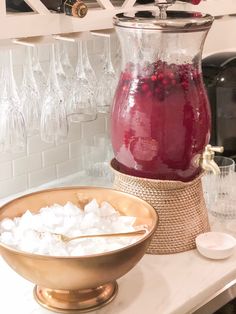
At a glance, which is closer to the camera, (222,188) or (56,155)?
(222,188)

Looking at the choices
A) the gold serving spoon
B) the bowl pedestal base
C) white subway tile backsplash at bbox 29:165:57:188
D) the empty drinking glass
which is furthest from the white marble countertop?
white subway tile backsplash at bbox 29:165:57:188

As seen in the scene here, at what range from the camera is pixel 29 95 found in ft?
5.35

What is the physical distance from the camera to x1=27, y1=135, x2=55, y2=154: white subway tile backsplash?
178 centimetres

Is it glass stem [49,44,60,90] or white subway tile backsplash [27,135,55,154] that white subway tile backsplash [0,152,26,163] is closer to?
white subway tile backsplash [27,135,55,154]

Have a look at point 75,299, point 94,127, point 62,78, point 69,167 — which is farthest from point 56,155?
point 75,299

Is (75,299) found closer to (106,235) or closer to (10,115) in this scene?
(106,235)

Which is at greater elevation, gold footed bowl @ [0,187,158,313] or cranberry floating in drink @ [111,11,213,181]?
cranberry floating in drink @ [111,11,213,181]

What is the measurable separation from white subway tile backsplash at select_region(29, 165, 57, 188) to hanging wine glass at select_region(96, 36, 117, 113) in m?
0.28

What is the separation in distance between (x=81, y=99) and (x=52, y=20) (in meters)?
0.45

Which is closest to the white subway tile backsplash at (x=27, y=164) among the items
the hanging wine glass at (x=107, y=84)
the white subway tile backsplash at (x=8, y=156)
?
the white subway tile backsplash at (x=8, y=156)

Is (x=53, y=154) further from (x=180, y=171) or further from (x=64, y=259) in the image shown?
(x=64, y=259)

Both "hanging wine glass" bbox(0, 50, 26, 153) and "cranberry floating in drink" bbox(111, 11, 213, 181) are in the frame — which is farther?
"hanging wine glass" bbox(0, 50, 26, 153)

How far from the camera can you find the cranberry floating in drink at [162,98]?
4.23ft

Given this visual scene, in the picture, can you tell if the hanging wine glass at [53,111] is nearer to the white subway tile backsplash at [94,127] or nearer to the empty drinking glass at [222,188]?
the white subway tile backsplash at [94,127]
